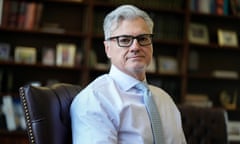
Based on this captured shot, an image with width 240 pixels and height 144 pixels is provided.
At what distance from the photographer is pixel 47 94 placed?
163 cm

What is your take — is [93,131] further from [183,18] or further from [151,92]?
[183,18]

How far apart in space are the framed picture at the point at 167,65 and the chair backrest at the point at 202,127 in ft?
5.63

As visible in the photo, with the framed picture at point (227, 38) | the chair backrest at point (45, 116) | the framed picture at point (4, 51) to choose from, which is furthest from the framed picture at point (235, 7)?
the chair backrest at point (45, 116)

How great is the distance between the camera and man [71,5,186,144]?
59.0 inches

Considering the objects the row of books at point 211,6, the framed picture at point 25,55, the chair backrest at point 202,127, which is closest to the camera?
the chair backrest at point 202,127

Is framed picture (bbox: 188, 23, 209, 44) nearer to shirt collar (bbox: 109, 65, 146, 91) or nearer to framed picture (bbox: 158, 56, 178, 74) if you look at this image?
framed picture (bbox: 158, 56, 178, 74)

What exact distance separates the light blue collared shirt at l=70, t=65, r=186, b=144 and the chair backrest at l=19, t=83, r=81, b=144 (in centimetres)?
6

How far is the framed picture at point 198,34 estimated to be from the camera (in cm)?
409

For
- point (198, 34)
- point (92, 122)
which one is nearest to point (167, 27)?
point (198, 34)

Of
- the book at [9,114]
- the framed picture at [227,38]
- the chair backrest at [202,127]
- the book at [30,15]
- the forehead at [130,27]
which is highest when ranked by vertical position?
the book at [30,15]

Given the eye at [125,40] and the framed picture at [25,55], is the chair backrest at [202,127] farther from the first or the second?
the framed picture at [25,55]

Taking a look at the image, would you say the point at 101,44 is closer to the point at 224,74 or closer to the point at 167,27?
the point at 167,27

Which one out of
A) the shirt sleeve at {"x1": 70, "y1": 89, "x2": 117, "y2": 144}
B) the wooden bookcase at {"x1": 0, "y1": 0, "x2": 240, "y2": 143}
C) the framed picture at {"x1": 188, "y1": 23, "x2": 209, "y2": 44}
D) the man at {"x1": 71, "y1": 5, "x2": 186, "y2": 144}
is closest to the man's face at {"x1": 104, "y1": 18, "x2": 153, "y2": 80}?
the man at {"x1": 71, "y1": 5, "x2": 186, "y2": 144}

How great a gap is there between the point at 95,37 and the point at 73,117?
2255mm
